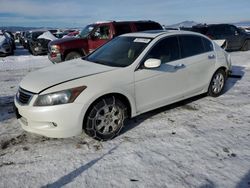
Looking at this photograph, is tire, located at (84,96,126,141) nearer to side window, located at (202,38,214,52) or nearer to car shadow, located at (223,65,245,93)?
side window, located at (202,38,214,52)

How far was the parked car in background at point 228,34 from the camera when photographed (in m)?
14.9

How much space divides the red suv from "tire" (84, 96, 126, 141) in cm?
658

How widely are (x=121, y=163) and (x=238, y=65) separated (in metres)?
8.77

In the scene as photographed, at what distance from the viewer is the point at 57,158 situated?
3730 mm

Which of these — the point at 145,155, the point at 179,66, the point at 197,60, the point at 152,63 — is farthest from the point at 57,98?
the point at 197,60

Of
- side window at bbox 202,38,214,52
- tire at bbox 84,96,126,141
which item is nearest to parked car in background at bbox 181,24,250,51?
side window at bbox 202,38,214,52

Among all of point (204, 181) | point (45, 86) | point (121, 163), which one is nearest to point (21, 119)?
point (45, 86)

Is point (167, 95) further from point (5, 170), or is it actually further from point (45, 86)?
point (5, 170)

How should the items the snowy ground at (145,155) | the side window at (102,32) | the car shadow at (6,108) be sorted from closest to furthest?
the snowy ground at (145,155)
the car shadow at (6,108)
the side window at (102,32)

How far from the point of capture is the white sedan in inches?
152

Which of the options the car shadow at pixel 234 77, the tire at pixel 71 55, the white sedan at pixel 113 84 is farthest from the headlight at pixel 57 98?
the tire at pixel 71 55

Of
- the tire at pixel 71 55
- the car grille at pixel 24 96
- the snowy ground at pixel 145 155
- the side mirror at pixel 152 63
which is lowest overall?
the snowy ground at pixel 145 155

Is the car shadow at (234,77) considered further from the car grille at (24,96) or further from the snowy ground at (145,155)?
the car grille at (24,96)

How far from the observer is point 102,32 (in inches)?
426
